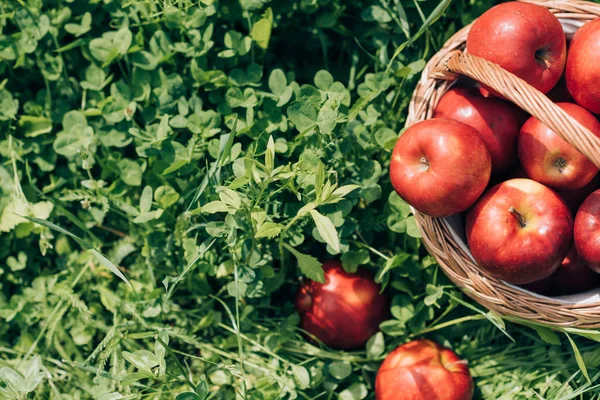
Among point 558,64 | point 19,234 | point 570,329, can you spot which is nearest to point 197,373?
point 19,234

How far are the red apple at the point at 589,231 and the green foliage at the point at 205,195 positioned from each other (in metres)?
0.41

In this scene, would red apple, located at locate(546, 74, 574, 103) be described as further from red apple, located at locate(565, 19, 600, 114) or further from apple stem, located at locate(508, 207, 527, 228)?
apple stem, located at locate(508, 207, 527, 228)

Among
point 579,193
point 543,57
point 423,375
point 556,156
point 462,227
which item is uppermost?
point 543,57

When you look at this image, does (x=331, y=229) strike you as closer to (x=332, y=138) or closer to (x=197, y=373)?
(x=332, y=138)

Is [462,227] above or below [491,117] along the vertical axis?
below

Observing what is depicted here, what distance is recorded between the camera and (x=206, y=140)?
2219 mm

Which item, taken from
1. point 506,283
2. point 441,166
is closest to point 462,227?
point 506,283

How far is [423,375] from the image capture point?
204 centimetres

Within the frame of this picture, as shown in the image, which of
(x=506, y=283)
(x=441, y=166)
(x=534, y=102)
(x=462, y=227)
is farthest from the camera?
(x=462, y=227)

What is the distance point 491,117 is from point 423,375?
2.70 feet

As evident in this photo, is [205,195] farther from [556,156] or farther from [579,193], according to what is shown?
[579,193]

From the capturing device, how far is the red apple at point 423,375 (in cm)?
203

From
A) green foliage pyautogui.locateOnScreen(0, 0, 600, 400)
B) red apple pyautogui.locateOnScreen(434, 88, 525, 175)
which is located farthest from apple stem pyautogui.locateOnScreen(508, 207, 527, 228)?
green foliage pyautogui.locateOnScreen(0, 0, 600, 400)

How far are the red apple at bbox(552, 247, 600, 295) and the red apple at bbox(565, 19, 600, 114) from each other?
1.46 feet
